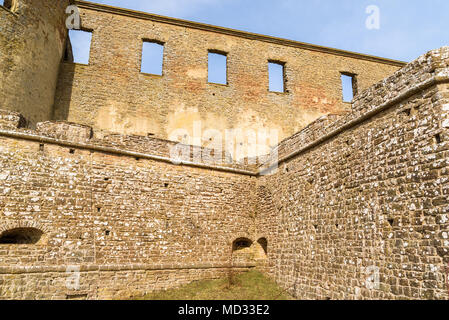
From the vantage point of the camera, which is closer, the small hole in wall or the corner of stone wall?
A: the small hole in wall

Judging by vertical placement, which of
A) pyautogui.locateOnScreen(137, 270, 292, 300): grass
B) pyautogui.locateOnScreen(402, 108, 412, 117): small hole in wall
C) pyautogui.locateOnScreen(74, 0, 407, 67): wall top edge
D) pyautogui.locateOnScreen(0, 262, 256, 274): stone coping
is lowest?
pyautogui.locateOnScreen(137, 270, 292, 300): grass

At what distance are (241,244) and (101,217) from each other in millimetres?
4282

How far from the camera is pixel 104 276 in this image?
8320mm

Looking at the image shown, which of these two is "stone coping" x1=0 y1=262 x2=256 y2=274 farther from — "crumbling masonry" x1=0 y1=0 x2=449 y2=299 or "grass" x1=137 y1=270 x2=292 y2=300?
"grass" x1=137 y1=270 x2=292 y2=300

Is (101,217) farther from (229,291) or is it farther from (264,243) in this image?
(264,243)

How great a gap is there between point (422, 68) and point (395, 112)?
86cm

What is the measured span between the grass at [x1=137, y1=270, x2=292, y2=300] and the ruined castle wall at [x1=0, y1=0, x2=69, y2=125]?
6893 millimetres

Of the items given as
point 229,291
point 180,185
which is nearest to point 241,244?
point 229,291

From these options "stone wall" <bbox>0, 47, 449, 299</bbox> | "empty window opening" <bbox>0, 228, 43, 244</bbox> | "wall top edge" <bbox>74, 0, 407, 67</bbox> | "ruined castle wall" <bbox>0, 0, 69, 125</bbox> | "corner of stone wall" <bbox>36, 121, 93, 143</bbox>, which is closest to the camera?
"stone wall" <bbox>0, 47, 449, 299</bbox>

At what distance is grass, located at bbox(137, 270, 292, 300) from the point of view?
8.38m

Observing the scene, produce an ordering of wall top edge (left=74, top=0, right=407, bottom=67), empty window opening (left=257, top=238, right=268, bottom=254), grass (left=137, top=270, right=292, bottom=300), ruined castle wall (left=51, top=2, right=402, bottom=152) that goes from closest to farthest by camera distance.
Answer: grass (left=137, top=270, right=292, bottom=300)
empty window opening (left=257, top=238, right=268, bottom=254)
ruined castle wall (left=51, top=2, right=402, bottom=152)
wall top edge (left=74, top=0, right=407, bottom=67)

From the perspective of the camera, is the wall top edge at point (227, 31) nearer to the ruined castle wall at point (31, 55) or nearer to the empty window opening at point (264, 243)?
the ruined castle wall at point (31, 55)

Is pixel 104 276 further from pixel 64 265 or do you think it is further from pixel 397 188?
pixel 397 188

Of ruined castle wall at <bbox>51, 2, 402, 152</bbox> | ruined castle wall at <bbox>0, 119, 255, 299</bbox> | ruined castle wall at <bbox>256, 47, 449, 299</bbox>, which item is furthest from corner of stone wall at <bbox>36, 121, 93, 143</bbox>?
ruined castle wall at <bbox>256, 47, 449, 299</bbox>
